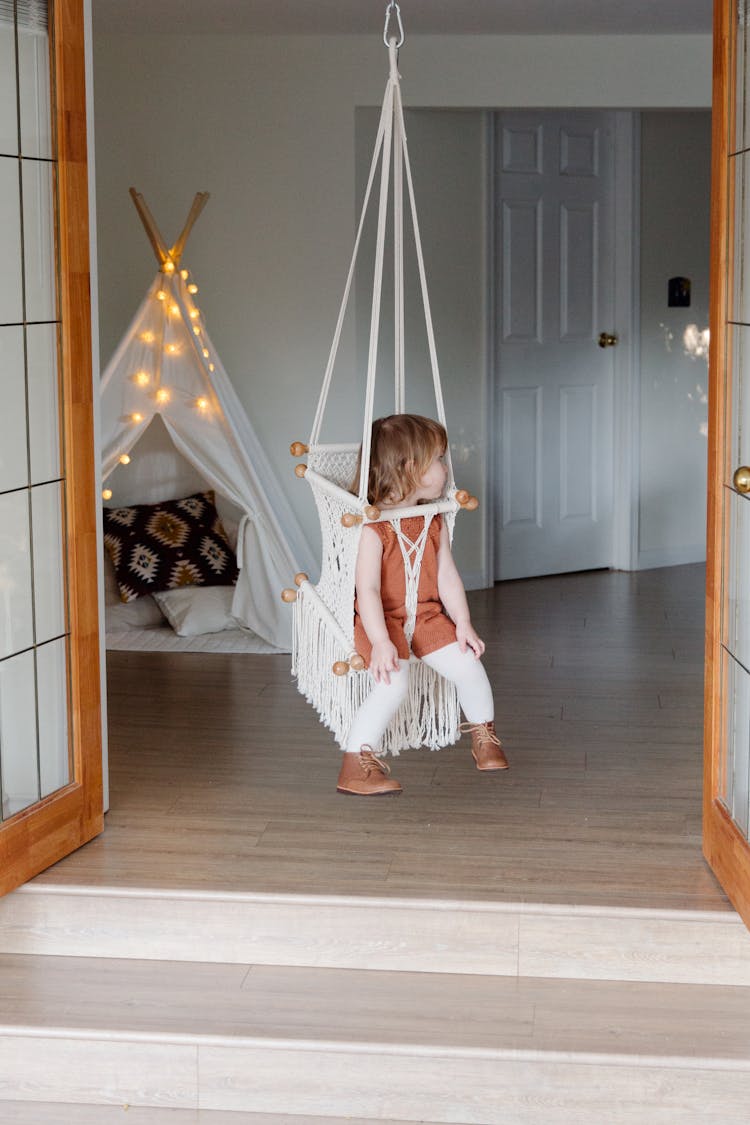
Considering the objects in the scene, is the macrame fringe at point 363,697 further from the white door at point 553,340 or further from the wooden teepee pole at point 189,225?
the white door at point 553,340

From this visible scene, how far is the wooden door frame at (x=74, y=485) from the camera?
9.24ft

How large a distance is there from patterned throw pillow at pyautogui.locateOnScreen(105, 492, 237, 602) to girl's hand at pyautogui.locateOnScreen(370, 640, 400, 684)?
2.19m

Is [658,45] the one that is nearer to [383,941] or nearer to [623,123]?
[623,123]

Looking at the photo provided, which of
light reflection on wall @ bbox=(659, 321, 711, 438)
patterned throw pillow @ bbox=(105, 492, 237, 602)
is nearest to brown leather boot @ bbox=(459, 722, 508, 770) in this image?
patterned throw pillow @ bbox=(105, 492, 237, 602)

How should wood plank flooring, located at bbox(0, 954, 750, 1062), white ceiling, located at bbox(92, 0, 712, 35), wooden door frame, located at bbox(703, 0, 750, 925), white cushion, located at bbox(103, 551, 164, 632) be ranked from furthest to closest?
1. white cushion, located at bbox(103, 551, 164, 632)
2. white ceiling, located at bbox(92, 0, 712, 35)
3. wooden door frame, located at bbox(703, 0, 750, 925)
4. wood plank flooring, located at bbox(0, 954, 750, 1062)

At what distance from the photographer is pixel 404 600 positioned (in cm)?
312

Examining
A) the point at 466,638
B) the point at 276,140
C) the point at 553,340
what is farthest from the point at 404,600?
the point at 553,340

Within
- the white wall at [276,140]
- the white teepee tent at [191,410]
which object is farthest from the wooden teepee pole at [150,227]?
the white wall at [276,140]

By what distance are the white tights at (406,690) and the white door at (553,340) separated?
2888 millimetres

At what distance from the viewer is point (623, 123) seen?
6.03m

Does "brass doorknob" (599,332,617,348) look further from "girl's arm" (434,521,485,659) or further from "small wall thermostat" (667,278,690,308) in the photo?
"girl's arm" (434,521,485,659)

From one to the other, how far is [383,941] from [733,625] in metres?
0.93

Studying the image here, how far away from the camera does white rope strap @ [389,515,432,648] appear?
307cm

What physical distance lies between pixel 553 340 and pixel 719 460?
3.40 meters
